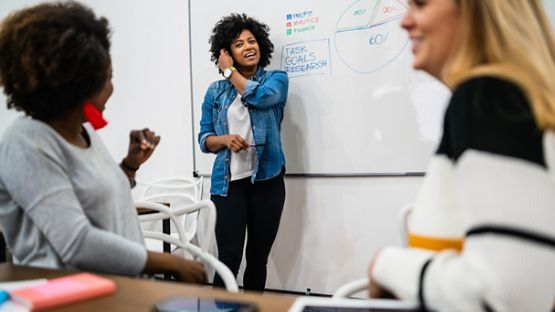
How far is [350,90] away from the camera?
2.46m

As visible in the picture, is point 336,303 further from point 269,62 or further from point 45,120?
point 269,62

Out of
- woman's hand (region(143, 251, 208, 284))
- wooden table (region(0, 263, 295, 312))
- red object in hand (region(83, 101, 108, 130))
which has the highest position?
red object in hand (region(83, 101, 108, 130))

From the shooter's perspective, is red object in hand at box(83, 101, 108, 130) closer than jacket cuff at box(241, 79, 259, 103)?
Yes

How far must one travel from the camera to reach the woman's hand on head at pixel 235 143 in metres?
2.23

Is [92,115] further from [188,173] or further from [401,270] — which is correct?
[188,173]

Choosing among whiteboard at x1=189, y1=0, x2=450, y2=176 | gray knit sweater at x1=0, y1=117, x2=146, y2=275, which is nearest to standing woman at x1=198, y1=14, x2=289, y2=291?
whiteboard at x1=189, y1=0, x2=450, y2=176

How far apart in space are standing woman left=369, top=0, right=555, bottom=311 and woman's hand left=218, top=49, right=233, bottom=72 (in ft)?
5.85

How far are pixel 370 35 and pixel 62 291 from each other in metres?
2.05

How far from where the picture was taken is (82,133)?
1.09 m

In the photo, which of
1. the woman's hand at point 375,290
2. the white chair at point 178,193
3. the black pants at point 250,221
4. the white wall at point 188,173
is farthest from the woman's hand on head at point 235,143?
the woman's hand at point 375,290

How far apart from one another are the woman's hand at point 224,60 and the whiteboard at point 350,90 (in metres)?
0.37

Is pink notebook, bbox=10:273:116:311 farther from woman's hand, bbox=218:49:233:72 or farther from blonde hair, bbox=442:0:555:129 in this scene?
woman's hand, bbox=218:49:233:72

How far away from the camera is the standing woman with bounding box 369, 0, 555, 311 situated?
1.61 feet

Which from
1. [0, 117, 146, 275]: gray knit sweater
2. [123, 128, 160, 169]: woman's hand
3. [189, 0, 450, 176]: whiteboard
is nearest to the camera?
[0, 117, 146, 275]: gray knit sweater
